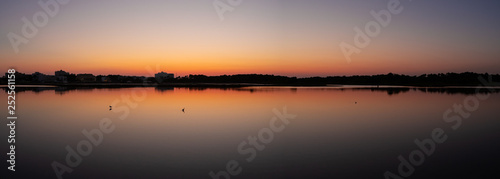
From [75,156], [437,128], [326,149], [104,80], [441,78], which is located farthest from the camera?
[104,80]

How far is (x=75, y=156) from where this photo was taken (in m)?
12.4

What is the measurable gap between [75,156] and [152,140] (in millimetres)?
3818

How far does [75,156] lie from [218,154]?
5.65 m

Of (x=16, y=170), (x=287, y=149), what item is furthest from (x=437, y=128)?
(x=16, y=170)

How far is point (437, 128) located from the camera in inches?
757

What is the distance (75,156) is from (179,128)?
7.39m

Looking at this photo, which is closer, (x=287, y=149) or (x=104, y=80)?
(x=287, y=149)

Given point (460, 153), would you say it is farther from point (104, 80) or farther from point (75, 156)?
point (104, 80)

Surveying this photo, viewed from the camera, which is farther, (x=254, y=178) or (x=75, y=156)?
(x=75, y=156)

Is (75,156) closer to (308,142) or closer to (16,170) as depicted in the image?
(16,170)

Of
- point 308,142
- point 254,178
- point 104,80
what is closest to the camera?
point 254,178

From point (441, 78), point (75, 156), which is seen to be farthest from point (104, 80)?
point (75, 156)

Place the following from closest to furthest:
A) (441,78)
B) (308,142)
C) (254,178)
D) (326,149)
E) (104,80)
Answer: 1. (254,178)
2. (326,149)
3. (308,142)
4. (441,78)
5. (104,80)

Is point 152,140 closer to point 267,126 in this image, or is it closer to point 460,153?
point 267,126
